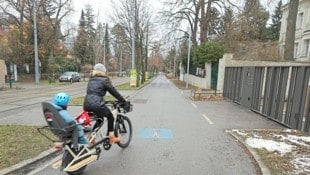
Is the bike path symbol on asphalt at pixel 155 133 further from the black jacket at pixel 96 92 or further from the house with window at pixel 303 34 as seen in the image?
the house with window at pixel 303 34

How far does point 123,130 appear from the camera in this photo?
256 inches

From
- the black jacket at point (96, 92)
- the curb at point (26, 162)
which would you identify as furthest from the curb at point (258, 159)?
the curb at point (26, 162)

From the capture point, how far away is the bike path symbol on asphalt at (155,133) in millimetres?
7648

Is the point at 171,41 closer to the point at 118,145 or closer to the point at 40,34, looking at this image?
the point at 40,34

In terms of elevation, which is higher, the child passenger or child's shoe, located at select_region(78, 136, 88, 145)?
the child passenger

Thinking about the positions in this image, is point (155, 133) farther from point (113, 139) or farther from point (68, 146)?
point (68, 146)

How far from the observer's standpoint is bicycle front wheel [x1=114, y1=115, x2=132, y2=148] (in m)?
6.30

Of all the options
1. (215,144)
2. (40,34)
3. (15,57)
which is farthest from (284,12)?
(215,144)

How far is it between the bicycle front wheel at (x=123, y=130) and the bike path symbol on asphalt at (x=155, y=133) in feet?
3.28

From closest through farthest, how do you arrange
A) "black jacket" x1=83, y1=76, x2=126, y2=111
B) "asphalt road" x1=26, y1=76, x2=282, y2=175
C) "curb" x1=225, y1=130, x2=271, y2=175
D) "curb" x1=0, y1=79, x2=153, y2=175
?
"curb" x1=0, y1=79, x2=153, y2=175 → "curb" x1=225, y1=130, x2=271, y2=175 → "asphalt road" x1=26, y1=76, x2=282, y2=175 → "black jacket" x1=83, y1=76, x2=126, y2=111

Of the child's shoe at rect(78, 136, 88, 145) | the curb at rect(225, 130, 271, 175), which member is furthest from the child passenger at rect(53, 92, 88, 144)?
the curb at rect(225, 130, 271, 175)

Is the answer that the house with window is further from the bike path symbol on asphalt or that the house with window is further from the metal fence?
the bike path symbol on asphalt

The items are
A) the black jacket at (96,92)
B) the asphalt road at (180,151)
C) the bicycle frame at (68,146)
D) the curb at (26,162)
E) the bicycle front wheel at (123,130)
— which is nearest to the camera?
the bicycle frame at (68,146)

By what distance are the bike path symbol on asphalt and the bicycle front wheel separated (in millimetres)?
1000
